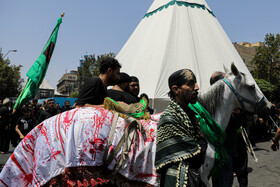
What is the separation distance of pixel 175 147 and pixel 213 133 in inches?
29.9

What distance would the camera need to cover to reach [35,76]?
4762 mm

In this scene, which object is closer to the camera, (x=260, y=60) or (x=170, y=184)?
(x=170, y=184)

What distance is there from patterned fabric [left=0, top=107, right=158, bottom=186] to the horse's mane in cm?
67

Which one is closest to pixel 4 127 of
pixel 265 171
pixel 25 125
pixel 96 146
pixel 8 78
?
pixel 25 125

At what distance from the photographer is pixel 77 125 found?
220 centimetres

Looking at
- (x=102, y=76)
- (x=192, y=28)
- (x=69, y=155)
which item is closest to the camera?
(x=69, y=155)

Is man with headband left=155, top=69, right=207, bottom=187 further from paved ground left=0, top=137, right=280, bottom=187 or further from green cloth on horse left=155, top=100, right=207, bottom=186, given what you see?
paved ground left=0, top=137, right=280, bottom=187

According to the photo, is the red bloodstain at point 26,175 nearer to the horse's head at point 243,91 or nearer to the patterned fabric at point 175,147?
the patterned fabric at point 175,147

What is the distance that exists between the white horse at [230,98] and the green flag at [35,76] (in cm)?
357

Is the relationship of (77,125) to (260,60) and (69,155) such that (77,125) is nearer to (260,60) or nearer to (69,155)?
(69,155)

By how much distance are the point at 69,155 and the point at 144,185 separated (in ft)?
2.55

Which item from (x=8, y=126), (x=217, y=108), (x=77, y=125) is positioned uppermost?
(x=217, y=108)

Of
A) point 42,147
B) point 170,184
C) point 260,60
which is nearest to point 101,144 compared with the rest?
point 42,147

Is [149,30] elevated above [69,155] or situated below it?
above
